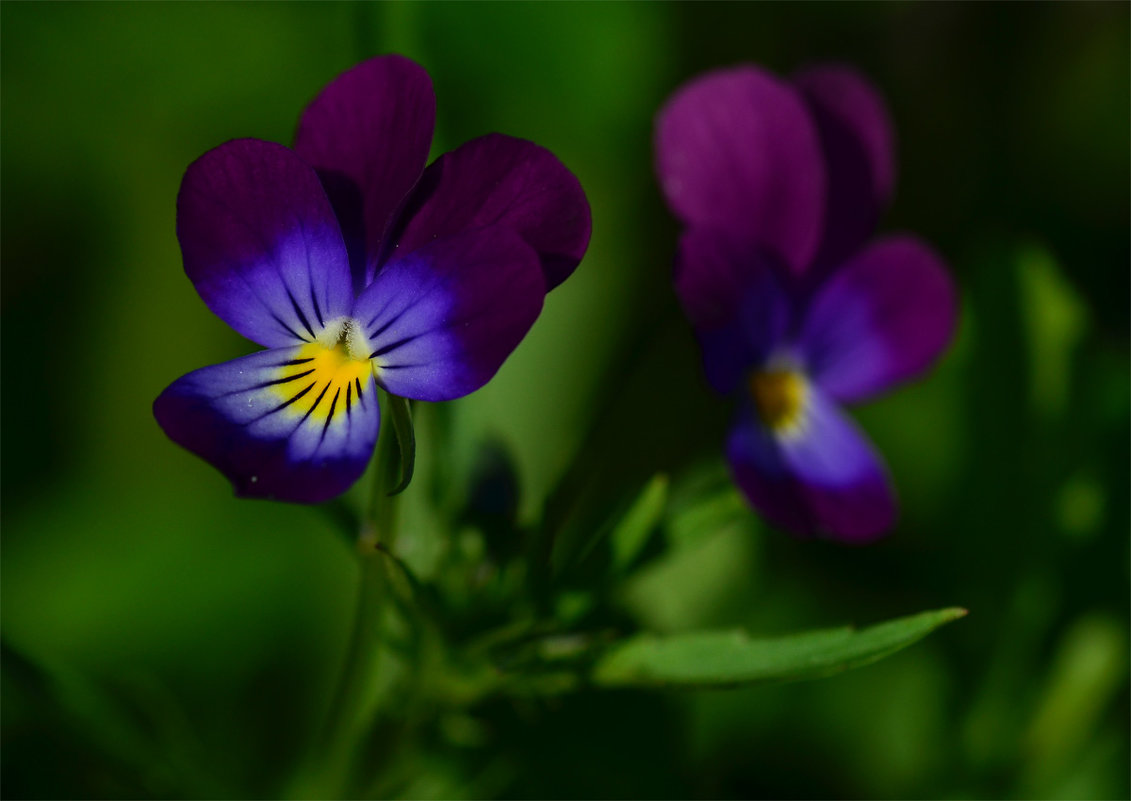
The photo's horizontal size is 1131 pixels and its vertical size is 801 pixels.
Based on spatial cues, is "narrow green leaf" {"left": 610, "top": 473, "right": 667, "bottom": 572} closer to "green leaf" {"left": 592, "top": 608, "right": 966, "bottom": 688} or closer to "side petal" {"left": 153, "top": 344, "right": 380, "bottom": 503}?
"green leaf" {"left": 592, "top": 608, "right": 966, "bottom": 688}

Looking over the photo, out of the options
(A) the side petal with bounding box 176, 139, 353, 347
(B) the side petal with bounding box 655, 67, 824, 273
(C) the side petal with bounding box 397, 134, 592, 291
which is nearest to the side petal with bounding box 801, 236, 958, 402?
(B) the side petal with bounding box 655, 67, 824, 273

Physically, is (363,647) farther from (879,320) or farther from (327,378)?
(879,320)

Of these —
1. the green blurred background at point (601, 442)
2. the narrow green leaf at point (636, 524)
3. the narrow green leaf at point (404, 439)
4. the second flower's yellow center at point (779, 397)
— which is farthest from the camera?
the green blurred background at point (601, 442)

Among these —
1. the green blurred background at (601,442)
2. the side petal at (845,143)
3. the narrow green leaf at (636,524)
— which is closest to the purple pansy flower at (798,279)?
the side petal at (845,143)

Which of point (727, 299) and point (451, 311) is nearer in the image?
point (451, 311)

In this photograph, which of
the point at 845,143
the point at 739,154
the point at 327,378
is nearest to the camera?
the point at 327,378

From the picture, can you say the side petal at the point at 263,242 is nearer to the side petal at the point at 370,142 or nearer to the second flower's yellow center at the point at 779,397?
the side petal at the point at 370,142

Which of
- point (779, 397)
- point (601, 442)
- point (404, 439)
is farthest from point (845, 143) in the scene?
point (404, 439)
